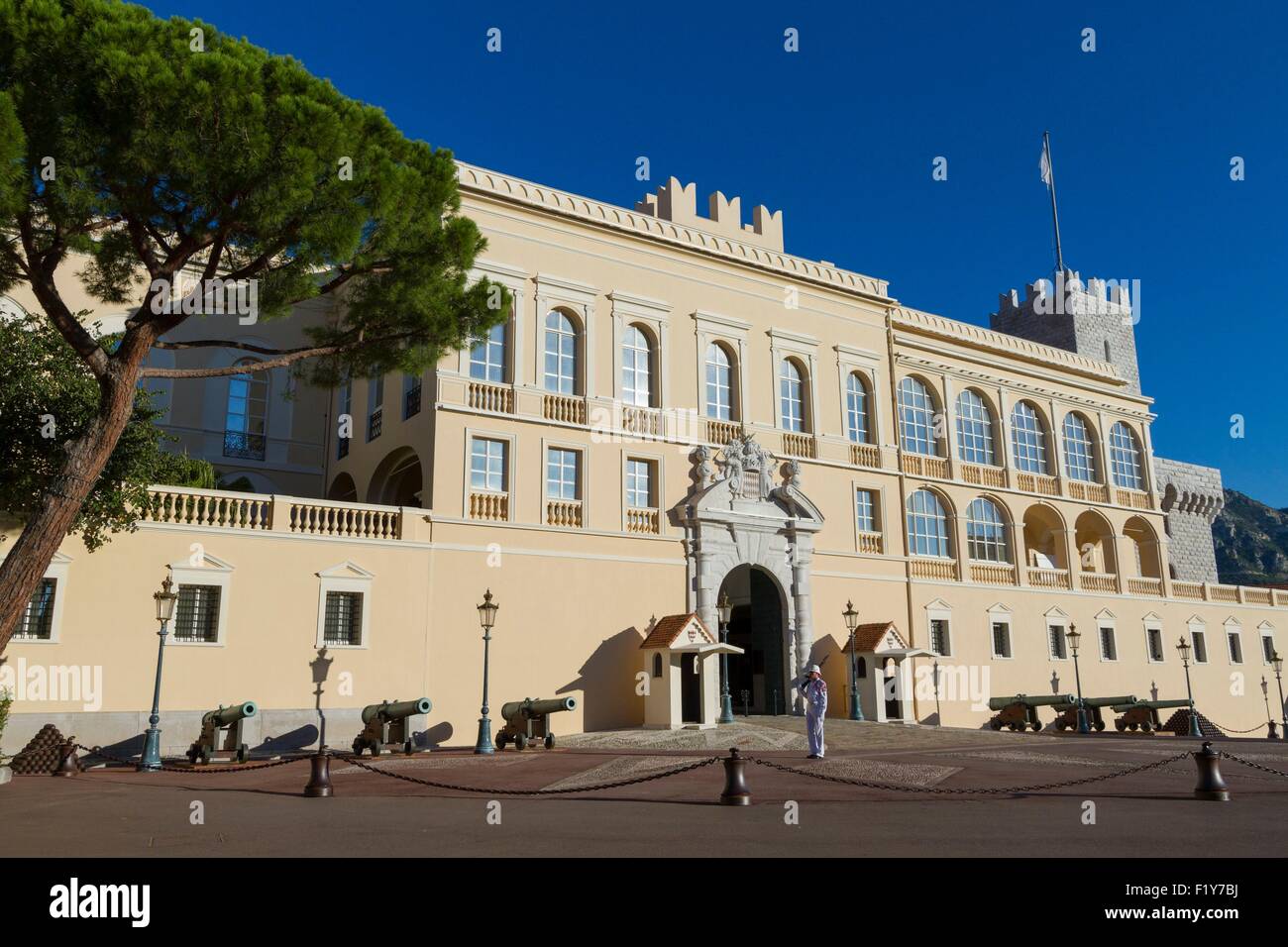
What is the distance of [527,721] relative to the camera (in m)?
20.3

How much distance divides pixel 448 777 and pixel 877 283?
22.1 m

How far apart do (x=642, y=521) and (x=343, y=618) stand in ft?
25.4

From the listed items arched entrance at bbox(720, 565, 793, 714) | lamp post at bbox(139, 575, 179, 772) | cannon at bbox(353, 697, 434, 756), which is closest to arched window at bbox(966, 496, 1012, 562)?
arched entrance at bbox(720, 565, 793, 714)

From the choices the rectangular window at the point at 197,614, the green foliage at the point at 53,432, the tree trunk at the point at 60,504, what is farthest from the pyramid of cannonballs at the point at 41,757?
the green foliage at the point at 53,432

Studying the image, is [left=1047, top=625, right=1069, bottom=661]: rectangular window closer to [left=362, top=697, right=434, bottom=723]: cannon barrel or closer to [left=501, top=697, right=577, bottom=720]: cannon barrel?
[left=501, top=697, right=577, bottom=720]: cannon barrel

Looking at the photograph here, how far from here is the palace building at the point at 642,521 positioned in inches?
756

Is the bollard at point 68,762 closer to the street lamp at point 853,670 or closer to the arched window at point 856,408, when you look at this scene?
the street lamp at point 853,670

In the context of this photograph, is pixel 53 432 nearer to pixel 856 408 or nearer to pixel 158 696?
pixel 158 696

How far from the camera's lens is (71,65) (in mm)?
12898

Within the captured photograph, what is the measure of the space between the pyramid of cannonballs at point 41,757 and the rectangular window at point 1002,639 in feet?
82.2

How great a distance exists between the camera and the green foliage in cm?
1658

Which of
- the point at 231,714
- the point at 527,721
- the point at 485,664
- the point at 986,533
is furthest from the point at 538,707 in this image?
the point at 986,533
